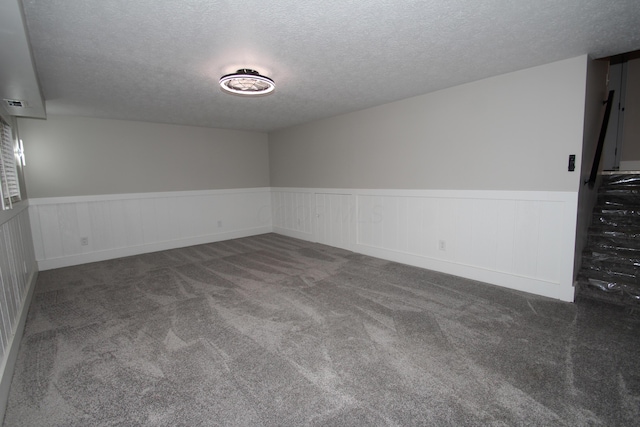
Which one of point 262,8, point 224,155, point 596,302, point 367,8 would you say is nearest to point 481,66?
point 367,8

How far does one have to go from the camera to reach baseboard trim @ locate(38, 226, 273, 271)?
14.1 feet

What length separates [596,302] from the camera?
276cm

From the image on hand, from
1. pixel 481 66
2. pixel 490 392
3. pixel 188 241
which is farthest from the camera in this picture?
pixel 188 241

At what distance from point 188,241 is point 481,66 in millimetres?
5198

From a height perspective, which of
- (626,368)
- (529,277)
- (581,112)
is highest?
(581,112)

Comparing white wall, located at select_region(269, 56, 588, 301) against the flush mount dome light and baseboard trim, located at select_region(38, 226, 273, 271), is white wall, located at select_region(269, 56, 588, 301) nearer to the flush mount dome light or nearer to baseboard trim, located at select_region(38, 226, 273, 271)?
the flush mount dome light

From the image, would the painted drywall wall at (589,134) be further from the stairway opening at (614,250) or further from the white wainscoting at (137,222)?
the white wainscoting at (137,222)

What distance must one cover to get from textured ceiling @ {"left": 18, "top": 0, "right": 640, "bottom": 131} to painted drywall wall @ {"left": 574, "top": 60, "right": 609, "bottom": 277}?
325 mm

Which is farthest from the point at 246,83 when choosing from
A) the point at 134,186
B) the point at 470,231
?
the point at 134,186

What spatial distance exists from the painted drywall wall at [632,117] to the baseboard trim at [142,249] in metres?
6.43

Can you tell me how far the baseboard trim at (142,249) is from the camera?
429 centimetres

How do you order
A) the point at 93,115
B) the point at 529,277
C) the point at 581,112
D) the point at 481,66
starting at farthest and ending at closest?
the point at 93,115
the point at 529,277
the point at 481,66
the point at 581,112

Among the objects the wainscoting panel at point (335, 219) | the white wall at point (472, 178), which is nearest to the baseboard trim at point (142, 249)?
the wainscoting panel at point (335, 219)

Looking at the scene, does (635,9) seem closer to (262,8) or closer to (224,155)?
(262,8)
